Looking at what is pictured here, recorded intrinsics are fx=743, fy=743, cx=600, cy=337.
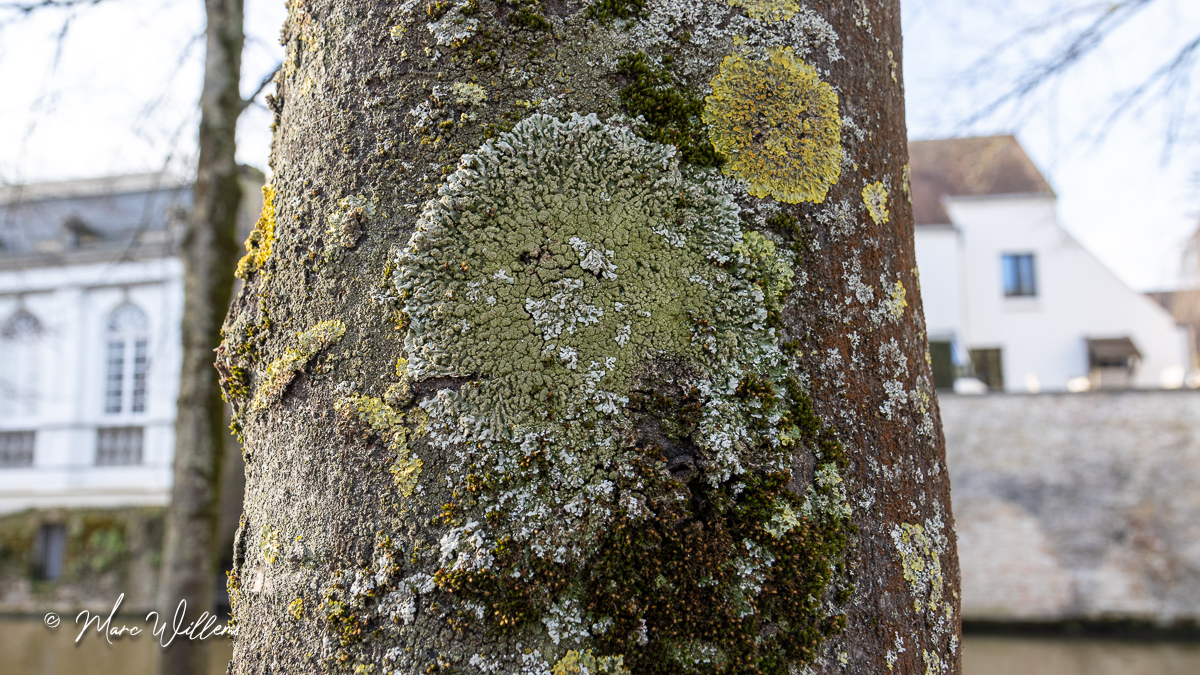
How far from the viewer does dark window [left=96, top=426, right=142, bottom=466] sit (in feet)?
46.4

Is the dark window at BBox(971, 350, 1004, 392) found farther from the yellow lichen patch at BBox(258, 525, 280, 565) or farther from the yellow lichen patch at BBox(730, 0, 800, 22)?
Answer: the yellow lichen patch at BBox(258, 525, 280, 565)

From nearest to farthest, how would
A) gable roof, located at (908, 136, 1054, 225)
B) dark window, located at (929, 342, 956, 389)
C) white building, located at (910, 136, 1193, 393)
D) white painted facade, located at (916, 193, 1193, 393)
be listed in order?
dark window, located at (929, 342, 956, 389), gable roof, located at (908, 136, 1054, 225), white building, located at (910, 136, 1193, 393), white painted facade, located at (916, 193, 1193, 393)

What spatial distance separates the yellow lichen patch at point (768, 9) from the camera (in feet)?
3.17

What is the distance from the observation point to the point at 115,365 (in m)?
14.8

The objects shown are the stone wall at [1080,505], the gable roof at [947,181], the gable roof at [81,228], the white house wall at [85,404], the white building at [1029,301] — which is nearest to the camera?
the stone wall at [1080,505]

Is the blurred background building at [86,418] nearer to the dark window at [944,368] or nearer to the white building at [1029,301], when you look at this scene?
the dark window at [944,368]

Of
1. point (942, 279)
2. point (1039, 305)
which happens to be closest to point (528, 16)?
point (942, 279)

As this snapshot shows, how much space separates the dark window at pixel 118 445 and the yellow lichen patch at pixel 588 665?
52.5ft

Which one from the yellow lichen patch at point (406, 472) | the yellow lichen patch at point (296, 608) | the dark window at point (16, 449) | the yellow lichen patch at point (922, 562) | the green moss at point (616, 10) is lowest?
the dark window at point (16, 449)

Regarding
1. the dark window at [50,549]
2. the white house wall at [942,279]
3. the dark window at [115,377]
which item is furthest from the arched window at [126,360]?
the white house wall at [942,279]

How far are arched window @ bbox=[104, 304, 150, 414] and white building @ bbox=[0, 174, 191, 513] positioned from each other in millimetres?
20

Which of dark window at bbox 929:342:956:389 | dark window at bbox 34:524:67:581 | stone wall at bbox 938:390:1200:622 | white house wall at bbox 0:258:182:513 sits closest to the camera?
stone wall at bbox 938:390:1200:622

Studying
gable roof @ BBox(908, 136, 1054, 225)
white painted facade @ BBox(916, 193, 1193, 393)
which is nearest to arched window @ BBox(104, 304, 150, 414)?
gable roof @ BBox(908, 136, 1054, 225)

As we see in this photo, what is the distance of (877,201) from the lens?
39.0 inches
